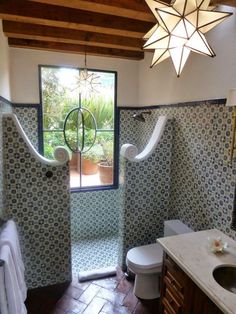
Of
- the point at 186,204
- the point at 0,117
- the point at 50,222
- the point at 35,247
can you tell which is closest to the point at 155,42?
the point at 0,117

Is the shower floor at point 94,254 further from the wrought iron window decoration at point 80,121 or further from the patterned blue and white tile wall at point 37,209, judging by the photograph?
the wrought iron window decoration at point 80,121

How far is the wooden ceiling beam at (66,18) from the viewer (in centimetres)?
206

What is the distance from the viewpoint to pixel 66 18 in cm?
219

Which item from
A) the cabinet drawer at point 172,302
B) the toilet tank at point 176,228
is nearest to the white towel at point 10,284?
the cabinet drawer at point 172,302

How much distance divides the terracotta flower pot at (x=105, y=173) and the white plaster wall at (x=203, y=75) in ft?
3.87

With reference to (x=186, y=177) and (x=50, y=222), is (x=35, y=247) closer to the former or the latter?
(x=50, y=222)

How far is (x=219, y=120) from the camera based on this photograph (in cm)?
204

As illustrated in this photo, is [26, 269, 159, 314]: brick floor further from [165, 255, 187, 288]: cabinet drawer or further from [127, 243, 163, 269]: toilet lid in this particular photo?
[165, 255, 187, 288]: cabinet drawer

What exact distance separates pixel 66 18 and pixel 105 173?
2.22 meters

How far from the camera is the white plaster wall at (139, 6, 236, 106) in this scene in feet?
6.28

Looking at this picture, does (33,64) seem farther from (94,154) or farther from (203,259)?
(203,259)

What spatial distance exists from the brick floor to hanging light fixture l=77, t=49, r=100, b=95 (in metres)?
2.46

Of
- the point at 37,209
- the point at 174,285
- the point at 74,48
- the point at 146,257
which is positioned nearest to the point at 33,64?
the point at 74,48

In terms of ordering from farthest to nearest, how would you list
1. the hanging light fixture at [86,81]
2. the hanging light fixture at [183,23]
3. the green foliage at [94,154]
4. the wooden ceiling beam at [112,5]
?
the green foliage at [94,154] < the hanging light fixture at [86,81] < the wooden ceiling beam at [112,5] < the hanging light fixture at [183,23]
